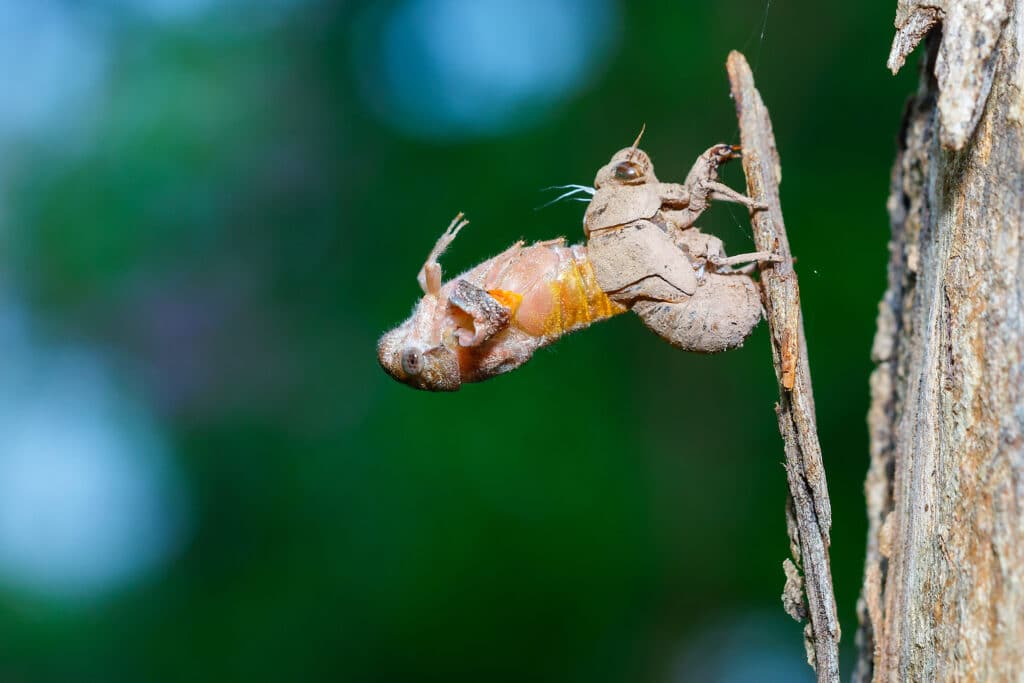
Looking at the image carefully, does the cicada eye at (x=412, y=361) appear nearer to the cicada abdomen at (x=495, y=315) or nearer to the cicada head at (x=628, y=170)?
the cicada abdomen at (x=495, y=315)

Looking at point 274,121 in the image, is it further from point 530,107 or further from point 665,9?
point 665,9

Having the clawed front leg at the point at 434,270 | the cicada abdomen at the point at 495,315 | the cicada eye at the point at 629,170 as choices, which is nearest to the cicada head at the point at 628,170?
the cicada eye at the point at 629,170

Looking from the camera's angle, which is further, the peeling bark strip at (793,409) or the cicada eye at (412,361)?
the cicada eye at (412,361)

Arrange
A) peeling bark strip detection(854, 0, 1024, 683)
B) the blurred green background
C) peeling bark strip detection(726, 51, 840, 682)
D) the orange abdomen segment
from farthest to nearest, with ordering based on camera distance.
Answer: the blurred green background, the orange abdomen segment, peeling bark strip detection(726, 51, 840, 682), peeling bark strip detection(854, 0, 1024, 683)

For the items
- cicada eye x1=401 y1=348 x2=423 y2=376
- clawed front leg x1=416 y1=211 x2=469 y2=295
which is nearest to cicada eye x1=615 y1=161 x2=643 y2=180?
clawed front leg x1=416 y1=211 x2=469 y2=295

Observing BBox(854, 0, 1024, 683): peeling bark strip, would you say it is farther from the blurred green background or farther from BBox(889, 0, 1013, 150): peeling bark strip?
the blurred green background

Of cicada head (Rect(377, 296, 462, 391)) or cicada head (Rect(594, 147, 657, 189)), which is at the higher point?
cicada head (Rect(594, 147, 657, 189))

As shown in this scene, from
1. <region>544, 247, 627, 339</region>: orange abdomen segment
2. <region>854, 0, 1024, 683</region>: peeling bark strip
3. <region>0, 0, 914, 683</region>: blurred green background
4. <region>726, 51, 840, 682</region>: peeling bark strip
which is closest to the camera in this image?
<region>854, 0, 1024, 683</region>: peeling bark strip

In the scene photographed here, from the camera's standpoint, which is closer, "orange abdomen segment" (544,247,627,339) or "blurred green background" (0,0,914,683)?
"orange abdomen segment" (544,247,627,339)

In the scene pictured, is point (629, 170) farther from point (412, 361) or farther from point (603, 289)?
point (412, 361)
